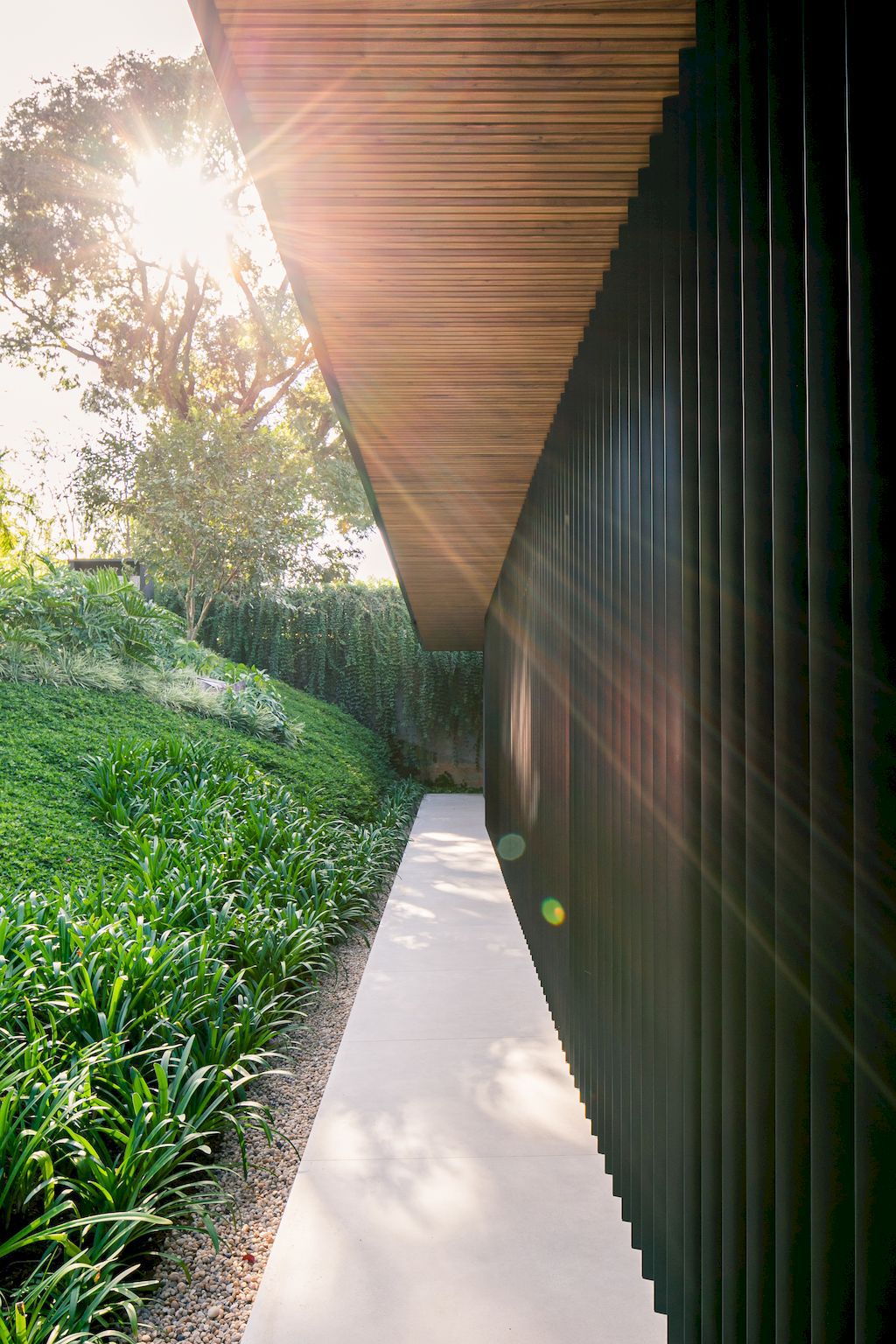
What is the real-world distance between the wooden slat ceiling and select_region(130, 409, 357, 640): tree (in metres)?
9.67

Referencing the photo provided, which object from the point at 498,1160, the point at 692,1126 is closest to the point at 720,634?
the point at 692,1126

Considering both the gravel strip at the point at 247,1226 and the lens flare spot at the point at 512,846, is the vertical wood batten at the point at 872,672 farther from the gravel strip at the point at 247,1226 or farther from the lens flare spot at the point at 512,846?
the lens flare spot at the point at 512,846

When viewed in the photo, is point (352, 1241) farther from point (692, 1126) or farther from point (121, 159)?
point (121, 159)

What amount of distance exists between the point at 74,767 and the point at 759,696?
5.28m

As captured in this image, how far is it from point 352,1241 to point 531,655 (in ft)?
9.38

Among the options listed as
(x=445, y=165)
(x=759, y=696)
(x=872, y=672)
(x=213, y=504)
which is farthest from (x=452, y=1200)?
(x=213, y=504)

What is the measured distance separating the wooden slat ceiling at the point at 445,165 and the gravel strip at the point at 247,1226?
2.60 meters

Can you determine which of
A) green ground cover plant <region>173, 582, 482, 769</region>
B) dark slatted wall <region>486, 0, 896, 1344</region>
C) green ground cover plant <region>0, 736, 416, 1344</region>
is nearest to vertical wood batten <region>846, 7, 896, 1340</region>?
dark slatted wall <region>486, 0, 896, 1344</region>

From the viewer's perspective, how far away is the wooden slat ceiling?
1534mm

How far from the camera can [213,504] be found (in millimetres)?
12617

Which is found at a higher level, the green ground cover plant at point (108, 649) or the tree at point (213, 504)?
the tree at point (213, 504)

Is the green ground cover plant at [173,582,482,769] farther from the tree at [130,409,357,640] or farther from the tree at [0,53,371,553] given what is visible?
the tree at [0,53,371,553]

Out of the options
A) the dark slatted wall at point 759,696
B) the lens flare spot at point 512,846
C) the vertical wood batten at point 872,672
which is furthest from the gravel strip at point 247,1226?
the lens flare spot at point 512,846

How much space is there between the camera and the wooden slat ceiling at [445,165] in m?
1.53
